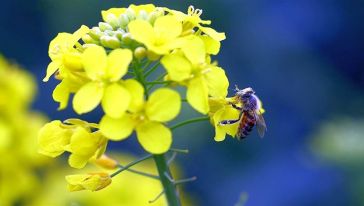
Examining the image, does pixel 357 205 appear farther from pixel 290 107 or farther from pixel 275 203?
pixel 290 107

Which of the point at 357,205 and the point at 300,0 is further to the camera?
the point at 300,0

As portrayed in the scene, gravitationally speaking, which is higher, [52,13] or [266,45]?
[266,45]

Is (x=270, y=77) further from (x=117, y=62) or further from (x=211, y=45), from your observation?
(x=117, y=62)

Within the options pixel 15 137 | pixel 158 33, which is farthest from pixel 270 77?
pixel 158 33

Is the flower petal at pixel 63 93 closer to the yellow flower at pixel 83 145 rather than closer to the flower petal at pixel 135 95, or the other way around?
the yellow flower at pixel 83 145

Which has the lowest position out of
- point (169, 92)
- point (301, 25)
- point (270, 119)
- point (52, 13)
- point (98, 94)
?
point (98, 94)

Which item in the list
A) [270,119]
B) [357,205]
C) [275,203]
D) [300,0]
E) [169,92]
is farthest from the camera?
[300,0]

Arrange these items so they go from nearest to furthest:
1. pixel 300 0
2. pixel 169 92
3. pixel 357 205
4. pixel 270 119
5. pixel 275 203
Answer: pixel 169 92 < pixel 357 205 < pixel 275 203 < pixel 270 119 < pixel 300 0

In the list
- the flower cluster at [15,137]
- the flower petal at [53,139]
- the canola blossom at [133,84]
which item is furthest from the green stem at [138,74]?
the flower cluster at [15,137]

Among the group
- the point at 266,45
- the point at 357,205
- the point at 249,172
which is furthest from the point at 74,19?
the point at 357,205
